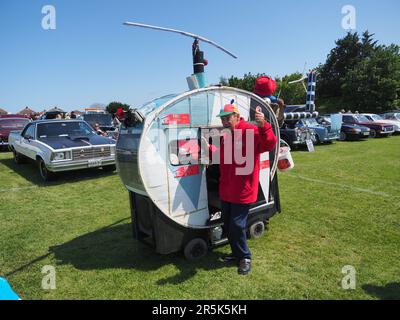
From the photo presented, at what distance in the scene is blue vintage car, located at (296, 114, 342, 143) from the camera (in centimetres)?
1605

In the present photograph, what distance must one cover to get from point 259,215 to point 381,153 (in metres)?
10.3

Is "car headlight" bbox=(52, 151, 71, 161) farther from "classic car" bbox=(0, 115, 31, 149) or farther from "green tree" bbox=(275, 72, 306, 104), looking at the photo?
"green tree" bbox=(275, 72, 306, 104)

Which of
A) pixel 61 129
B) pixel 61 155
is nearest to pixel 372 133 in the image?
pixel 61 129

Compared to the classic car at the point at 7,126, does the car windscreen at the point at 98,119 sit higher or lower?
higher

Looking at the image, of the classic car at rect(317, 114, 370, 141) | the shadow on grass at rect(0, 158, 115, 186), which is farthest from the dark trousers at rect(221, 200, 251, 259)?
the classic car at rect(317, 114, 370, 141)

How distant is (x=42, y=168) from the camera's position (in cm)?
875

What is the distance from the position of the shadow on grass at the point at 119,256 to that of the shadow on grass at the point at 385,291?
167cm

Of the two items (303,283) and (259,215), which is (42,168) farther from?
(303,283)

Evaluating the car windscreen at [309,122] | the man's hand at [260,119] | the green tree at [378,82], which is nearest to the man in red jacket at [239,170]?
the man's hand at [260,119]

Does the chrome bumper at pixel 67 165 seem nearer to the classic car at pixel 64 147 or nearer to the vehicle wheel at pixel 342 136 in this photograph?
the classic car at pixel 64 147

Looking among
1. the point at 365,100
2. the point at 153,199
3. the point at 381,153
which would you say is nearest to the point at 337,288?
the point at 153,199

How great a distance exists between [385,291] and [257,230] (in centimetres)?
184

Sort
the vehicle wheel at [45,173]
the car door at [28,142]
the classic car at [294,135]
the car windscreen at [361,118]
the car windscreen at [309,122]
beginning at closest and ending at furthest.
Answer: the vehicle wheel at [45,173] < the car door at [28,142] < the classic car at [294,135] < the car windscreen at [309,122] < the car windscreen at [361,118]

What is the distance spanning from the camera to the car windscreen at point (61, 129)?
946 centimetres
